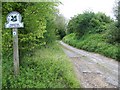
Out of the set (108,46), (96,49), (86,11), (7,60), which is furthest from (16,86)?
(86,11)

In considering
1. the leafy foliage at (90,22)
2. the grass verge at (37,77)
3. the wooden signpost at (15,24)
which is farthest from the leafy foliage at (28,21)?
the leafy foliage at (90,22)

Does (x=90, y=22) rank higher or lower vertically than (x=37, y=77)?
higher

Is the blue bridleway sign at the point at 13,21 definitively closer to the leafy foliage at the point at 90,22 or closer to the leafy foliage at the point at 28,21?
the leafy foliage at the point at 28,21

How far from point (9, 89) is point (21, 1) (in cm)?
298

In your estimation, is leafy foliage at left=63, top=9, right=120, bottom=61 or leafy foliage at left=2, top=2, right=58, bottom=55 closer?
leafy foliage at left=2, top=2, right=58, bottom=55

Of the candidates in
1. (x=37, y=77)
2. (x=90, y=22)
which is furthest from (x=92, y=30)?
(x=37, y=77)

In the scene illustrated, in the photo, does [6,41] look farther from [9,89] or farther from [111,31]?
[111,31]

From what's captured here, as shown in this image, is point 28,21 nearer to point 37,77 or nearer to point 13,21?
point 13,21

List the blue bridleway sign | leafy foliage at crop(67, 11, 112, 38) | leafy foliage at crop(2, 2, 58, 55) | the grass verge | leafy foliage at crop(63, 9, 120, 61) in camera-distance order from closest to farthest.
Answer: the grass verge
the blue bridleway sign
leafy foliage at crop(2, 2, 58, 55)
leafy foliage at crop(63, 9, 120, 61)
leafy foliage at crop(67, 11, 112, 38)

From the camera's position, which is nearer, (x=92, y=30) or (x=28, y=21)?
(x=28, y=21)

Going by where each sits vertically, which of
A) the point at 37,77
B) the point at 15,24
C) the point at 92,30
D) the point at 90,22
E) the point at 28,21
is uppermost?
the point at 90,22

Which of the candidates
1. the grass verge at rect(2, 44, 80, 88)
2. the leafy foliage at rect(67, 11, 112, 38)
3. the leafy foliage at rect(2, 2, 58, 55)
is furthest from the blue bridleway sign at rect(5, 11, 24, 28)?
the leafy foliage at rect(67, 11, 112, 38)

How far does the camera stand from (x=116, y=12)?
15633mm

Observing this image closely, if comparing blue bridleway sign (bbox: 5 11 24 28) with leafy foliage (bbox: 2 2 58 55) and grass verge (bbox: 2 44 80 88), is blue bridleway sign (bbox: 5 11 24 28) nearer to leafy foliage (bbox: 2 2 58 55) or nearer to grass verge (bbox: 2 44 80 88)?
leafy foliage (bbox: 2 2 58 55)
